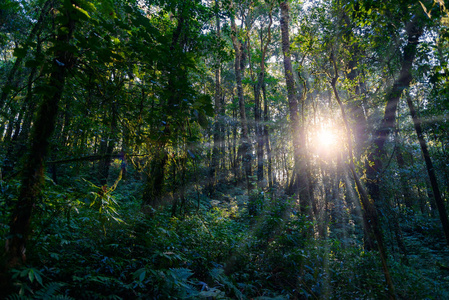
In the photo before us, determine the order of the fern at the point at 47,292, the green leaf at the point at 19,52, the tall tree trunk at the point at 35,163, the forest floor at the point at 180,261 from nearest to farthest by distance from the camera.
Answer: the green leaf at the point at 19,52 → the tall tree trunk at the point at 35,163 → the fern at the point at 47,292 → the forest floor at the point at 180,261

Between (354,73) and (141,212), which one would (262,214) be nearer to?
(141,212)

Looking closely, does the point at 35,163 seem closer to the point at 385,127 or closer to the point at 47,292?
the point at 47,292

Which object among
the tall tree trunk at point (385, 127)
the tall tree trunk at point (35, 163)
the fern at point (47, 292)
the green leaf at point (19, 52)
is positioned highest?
the tall tree trunk at point (385, 127)

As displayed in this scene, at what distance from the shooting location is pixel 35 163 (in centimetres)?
188

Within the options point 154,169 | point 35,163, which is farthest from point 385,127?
point 35,163

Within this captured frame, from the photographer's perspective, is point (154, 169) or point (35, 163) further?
point (154, 169)

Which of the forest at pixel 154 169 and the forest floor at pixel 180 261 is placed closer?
the forest at pixel 154 169

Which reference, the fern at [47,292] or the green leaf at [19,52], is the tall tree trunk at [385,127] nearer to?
the fern at [47,292]

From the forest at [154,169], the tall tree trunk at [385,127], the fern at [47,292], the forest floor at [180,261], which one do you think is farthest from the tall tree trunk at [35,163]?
the tall tree trunk at [385,127]

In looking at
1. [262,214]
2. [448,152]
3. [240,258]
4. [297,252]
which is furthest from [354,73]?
[240,258]

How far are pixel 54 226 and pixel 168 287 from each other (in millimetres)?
2068

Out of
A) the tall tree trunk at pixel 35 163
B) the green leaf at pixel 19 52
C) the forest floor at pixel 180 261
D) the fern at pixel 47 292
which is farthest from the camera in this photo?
the forest floor at pixel 180 261

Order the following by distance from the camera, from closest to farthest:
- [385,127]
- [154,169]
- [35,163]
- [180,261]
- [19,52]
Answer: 1. [19,52]
2. [35,163]
3. [180,261]
4. [154,169]
5. [385,127]

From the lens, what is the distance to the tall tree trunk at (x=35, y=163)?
1761 mm
